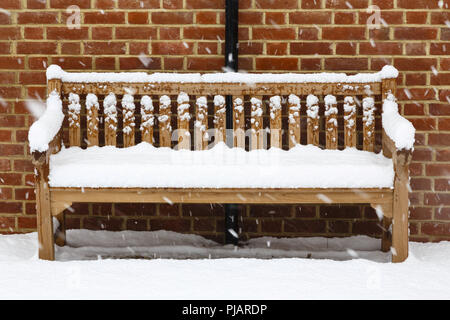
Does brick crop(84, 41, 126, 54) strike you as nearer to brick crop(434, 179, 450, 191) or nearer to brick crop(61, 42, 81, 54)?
brick crop(61, 42, 81, 54)

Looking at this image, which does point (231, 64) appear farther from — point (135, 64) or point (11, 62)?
point (11, 62)

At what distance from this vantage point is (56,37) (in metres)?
3.75

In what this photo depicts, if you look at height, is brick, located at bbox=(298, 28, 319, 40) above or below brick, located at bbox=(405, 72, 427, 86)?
above

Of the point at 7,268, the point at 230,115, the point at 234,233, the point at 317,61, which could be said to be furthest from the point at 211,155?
the point at 7,268

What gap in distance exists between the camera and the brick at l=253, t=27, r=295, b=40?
3.70 metres

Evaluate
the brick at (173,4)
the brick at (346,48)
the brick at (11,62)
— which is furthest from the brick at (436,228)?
the brick at (11,62)

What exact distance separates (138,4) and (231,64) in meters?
0.72

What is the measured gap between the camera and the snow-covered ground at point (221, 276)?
264cm

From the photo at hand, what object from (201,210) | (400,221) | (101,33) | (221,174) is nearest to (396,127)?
(400,221)

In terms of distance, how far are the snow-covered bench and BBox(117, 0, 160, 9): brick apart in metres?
0.54

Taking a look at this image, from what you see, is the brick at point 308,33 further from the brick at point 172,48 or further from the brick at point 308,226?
the brick at point 308,226

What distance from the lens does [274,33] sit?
12.1 ft

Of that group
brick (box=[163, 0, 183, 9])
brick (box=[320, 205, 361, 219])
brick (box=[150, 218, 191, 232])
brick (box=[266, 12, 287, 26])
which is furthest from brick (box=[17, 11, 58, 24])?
brick (box=[320, 205, 361, 219])

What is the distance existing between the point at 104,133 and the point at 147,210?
0.59 metres
